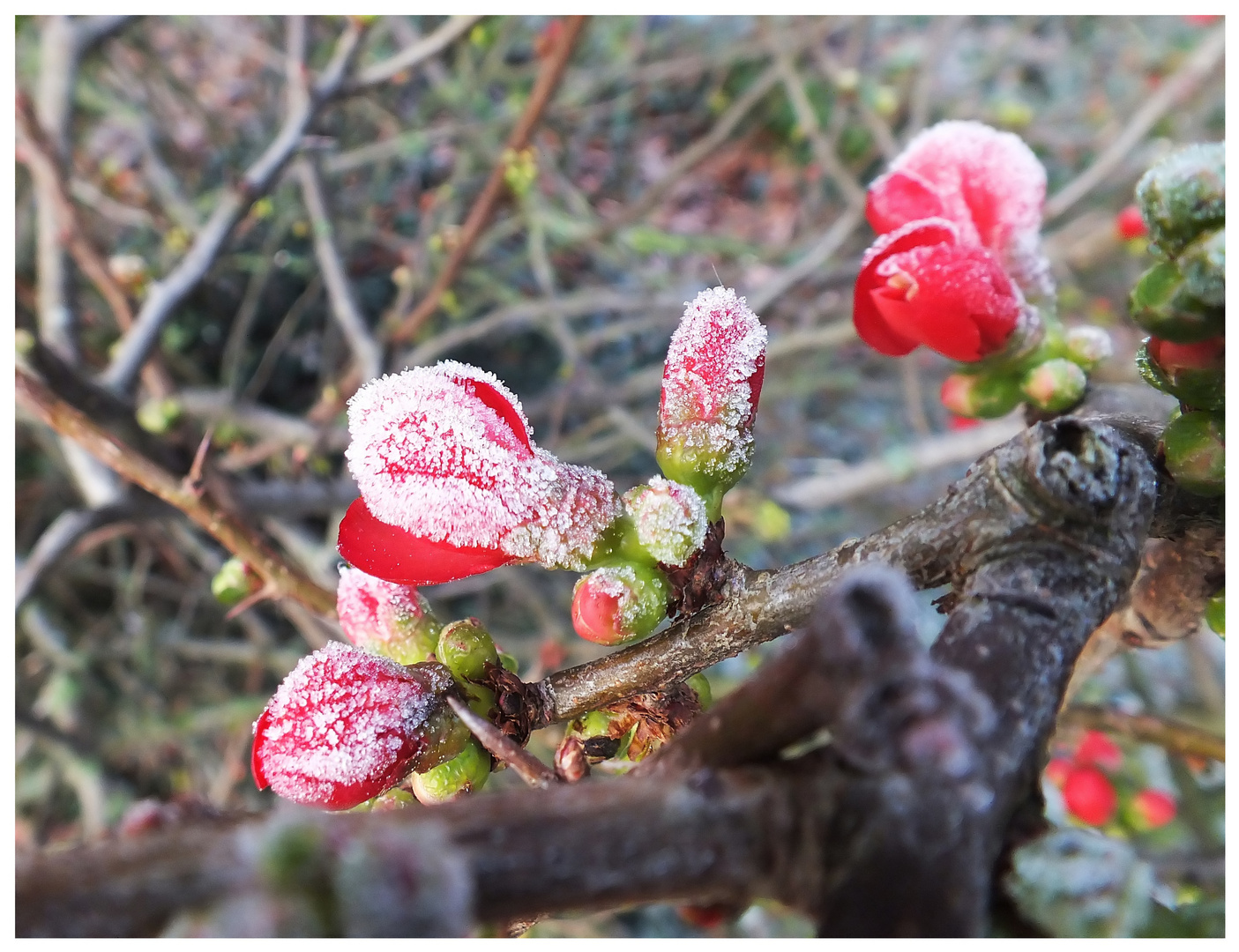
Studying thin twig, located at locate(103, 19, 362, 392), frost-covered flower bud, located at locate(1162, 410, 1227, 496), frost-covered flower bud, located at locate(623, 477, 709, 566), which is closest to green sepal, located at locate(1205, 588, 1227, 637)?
frost-covered flower bud, located at locate(1162, 410, 1227, 496)

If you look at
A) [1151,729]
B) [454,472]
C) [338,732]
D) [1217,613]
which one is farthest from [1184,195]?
[1151,729]

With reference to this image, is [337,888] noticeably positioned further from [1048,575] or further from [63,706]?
[63,706]

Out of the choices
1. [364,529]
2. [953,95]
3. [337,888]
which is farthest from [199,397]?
[953,95]

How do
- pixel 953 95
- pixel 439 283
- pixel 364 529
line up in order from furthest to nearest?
pixel 953 95 < pixel 439 283 < pixel 364 529

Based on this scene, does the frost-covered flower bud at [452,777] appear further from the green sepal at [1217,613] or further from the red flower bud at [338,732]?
the green sepal at [1217,613]

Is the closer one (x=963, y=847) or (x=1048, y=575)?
(x=963, y=847)

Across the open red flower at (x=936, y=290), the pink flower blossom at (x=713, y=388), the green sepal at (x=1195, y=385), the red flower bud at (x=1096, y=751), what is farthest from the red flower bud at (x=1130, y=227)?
the pink flower blossom at (x=713, y=388)
